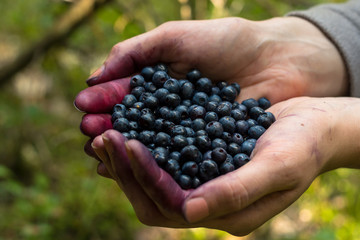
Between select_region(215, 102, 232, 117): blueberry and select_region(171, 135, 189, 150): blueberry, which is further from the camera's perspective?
select_region(215, 102, 232, 117): blueberry

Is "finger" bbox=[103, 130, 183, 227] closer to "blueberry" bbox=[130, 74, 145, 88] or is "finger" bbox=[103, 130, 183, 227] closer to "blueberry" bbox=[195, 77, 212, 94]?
"blueberry" bbox=[130, 74, 145, 88]

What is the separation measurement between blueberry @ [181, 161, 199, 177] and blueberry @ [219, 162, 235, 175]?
0.31ft

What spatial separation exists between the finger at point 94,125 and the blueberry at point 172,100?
0.28 m

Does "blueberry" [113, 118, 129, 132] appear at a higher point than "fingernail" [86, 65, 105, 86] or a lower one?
lower

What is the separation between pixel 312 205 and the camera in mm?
2910

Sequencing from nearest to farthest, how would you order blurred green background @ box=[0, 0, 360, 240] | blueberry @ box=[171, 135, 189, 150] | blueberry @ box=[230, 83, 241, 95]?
1. blueberry @ box=[171, 135, 189, 150]
2. blueberry @ box=[230, 83, 241, 95]
3. blurred green background @ box=[0, 0, 360, 240]

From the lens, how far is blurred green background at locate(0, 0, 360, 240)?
248 cm

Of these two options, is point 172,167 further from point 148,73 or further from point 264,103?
point 264,103

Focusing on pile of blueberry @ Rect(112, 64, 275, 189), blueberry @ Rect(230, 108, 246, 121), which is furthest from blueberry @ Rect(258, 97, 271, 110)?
blueberry @ Rect(230, 108, 246, 121)

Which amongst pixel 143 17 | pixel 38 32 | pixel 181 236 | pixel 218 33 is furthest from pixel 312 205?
pixel 38 32

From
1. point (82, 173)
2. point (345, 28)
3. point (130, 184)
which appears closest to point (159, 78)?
point (130, 184)

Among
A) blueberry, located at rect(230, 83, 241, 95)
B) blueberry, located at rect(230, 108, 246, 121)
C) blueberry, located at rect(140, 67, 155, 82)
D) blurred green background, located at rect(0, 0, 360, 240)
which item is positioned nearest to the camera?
blueberry, located at rect(230, 108, 246, 121)

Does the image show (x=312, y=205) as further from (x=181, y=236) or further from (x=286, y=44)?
(x=286, y=44)

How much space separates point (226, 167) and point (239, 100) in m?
0.67
